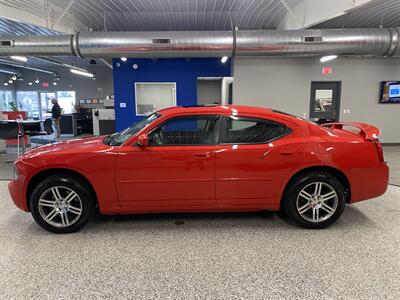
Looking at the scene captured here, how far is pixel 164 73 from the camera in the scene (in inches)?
369

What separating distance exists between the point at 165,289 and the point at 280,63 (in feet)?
25.9

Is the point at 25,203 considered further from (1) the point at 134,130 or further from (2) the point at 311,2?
(2) the point at 311,2

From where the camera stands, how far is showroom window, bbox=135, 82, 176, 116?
9.65m

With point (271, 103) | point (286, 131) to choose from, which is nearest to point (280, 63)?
point (271, 103)

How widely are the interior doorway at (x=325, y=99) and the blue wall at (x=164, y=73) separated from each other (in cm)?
302

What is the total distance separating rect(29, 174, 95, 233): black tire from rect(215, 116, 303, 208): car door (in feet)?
4.85

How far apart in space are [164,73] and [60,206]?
7283mm

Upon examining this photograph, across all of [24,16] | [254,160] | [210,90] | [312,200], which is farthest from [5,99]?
[312,200]

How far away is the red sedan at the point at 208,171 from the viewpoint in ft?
9.42

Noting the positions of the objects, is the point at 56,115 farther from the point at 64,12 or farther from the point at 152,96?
the point at 64,12

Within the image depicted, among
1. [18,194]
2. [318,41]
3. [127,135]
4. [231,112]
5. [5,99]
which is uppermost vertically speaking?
[318,41]

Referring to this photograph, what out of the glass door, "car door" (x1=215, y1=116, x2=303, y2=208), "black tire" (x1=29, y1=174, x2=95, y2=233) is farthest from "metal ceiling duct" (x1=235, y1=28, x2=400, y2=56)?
the glass door

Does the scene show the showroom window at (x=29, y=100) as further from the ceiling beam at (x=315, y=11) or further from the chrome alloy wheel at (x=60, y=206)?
the chrome alloy wheel at (x=60, y=206)

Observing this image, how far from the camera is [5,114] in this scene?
9.09 m
